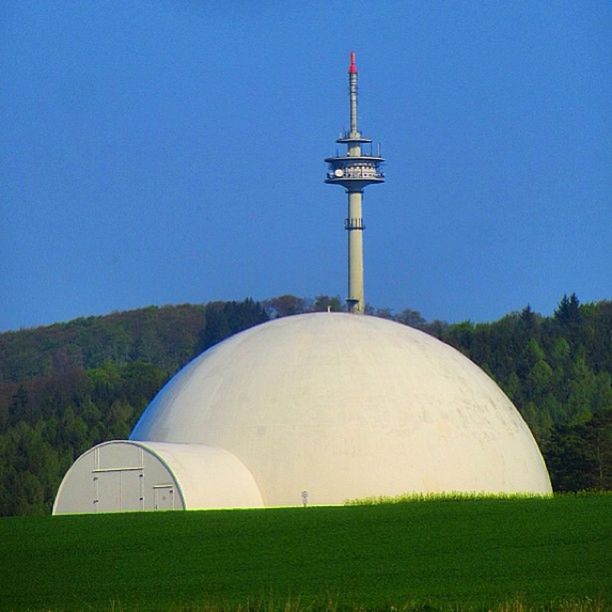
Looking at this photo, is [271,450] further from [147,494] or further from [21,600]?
[21,600]

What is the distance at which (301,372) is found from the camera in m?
44.7

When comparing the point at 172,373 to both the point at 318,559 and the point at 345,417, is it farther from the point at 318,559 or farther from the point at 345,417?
the point at 318,559

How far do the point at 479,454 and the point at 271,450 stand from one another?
5.43 metres

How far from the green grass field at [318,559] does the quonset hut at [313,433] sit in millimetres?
4538

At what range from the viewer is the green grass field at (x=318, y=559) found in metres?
22.7

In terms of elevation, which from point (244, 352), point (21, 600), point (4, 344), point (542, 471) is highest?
point (4, 344)

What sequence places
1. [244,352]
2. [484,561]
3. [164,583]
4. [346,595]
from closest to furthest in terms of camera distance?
[346,595]
[164,583]
[484,561]
[244,352]

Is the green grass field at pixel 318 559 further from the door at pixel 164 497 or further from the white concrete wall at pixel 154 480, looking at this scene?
the white concrete wall at pixel 154 480

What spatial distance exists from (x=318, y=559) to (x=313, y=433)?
51.4 feet

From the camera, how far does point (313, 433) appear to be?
43.2 m

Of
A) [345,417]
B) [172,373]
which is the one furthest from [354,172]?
[345,417]

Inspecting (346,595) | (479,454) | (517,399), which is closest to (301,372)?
(479,454)

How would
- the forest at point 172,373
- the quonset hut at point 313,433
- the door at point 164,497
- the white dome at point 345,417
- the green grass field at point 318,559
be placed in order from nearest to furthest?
the green grass field at point 318,559
the door at point 164,497
the quonset hut at point 313,433
the white dome at point 345,417
the forest at point 172,373

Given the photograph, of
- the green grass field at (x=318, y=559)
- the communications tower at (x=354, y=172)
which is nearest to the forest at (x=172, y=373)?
the communications tower at (x=354, y=172)
